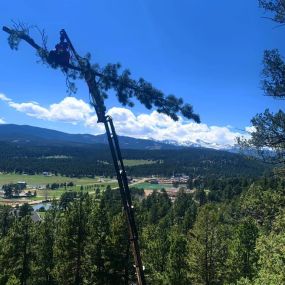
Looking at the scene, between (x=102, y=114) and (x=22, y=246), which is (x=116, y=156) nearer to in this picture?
(x=102, y=114)

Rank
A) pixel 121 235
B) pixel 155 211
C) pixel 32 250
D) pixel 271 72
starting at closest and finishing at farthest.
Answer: pixel 271 72 < pixel 121 235 < pixel 32 250 < pixel 155 211

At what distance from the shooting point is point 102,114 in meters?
8.77

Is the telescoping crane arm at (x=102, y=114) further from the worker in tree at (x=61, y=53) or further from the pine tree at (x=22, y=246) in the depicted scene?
the pine tree at (x=22, y=246)

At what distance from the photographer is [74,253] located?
38.5 m

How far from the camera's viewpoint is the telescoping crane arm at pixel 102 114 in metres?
8.59

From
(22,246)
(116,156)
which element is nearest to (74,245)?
(22,246)

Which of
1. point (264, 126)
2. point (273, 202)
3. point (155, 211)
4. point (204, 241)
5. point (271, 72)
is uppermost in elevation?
point (271, 72)

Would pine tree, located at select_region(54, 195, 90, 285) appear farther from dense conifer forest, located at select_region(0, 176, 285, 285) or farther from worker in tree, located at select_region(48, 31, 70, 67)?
worker in tree, located at select_region(48, 31, 70, 67)

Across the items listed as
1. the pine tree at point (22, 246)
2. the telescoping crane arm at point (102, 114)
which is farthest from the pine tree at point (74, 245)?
the telescoping crane arm at point (102, 114)

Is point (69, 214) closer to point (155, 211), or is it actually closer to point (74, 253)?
point (74, 253)

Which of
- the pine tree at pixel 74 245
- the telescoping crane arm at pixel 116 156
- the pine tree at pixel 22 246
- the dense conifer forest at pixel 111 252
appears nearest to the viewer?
the telescoping crane arm at pixel 116 156

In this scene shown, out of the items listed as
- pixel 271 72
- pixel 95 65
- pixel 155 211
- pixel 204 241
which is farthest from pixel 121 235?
pixel 155 211

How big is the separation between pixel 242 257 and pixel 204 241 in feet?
14.4

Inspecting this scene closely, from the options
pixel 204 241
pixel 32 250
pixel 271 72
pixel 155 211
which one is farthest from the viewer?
pixel 155 211
